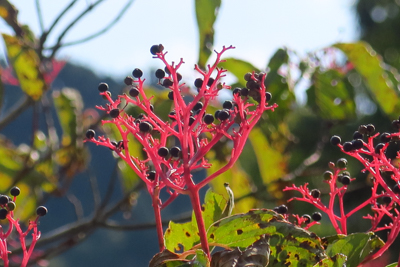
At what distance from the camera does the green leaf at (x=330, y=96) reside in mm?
1654

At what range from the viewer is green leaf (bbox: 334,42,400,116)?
152cm

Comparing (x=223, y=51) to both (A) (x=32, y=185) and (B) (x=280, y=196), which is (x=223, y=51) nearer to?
(A) (x=32, y=185)

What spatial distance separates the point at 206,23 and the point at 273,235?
793 mm

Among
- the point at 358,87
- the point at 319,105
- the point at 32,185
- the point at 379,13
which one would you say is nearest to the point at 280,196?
the point at 319,105

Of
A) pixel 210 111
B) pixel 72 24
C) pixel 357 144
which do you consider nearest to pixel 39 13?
pixel 72 24

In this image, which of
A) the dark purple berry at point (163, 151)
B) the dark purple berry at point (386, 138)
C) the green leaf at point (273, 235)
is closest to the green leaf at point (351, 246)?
the green leaf at point (273, 235)

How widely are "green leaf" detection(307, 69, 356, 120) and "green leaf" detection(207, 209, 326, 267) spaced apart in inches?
42.8

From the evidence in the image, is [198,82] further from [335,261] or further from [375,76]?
[375,76]

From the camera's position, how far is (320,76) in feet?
5.42

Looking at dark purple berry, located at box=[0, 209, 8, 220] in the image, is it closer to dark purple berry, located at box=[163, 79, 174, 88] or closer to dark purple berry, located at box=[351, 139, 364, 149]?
dark purple berry, located at box=[163, 79, 174, 88]

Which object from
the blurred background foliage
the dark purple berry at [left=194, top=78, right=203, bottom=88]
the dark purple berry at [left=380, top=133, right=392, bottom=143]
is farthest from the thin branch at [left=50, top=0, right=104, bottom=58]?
the dark purple berry at [left=380, top=133, right=392, bottom=143]

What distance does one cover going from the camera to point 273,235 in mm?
631

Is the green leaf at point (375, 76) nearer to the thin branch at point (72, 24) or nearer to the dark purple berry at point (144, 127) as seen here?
the thin branch at point (72, 24)

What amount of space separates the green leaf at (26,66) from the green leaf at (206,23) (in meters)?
0.59
